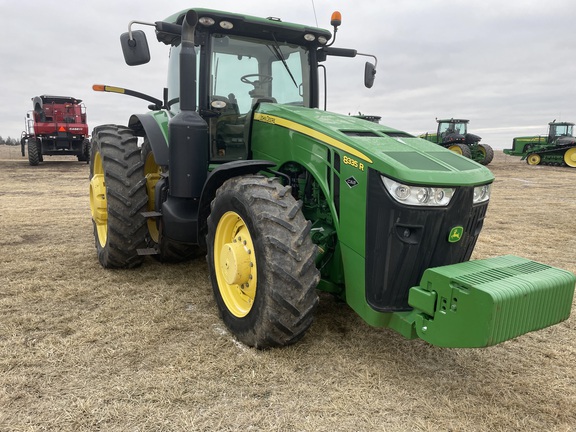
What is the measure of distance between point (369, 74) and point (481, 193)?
7.21 ft

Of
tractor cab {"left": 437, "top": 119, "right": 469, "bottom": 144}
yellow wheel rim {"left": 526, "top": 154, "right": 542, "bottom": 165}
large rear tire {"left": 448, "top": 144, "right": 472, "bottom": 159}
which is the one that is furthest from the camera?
yellow wheel rim {"left": 526, "top": 154, "right": 542, "bottom": 165}

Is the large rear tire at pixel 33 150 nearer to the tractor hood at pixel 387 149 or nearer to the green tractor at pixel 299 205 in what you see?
the green tractor at pixel 299 205

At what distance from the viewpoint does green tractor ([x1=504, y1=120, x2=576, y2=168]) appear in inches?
950

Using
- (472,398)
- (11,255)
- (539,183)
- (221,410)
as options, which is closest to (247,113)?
(221,410)

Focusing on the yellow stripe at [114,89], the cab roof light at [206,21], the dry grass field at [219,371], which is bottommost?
the dry grass field at [219,371]

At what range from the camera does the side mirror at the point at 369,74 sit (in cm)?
459

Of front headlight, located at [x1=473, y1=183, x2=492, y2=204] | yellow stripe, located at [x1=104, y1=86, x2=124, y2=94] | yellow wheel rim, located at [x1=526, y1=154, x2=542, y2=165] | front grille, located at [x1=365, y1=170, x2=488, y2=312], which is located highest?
yellow stripe, located at [x1=104, y1=86, x2=124, y2=94]

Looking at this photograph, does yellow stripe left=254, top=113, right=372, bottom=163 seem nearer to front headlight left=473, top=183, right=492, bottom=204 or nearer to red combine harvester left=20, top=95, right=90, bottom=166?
front headlight left=473, top=183, right=492, bottom=204

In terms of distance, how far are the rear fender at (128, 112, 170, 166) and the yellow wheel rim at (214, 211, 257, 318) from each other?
1008mm

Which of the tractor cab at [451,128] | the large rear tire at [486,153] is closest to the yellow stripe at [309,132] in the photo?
the tractor cab at [451,128]

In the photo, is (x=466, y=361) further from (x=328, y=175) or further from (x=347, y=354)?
(x=328, y=175)

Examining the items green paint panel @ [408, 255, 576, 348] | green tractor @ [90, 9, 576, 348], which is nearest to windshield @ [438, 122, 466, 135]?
green tractor @ [90, 9, 576, 348]

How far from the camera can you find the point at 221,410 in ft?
7.91

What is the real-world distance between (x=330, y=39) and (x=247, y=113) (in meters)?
1.13
